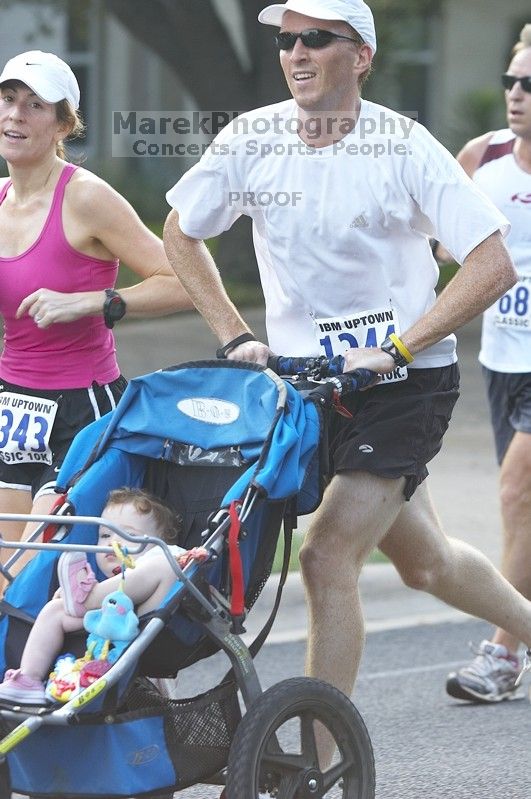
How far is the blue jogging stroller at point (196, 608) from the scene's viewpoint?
3.56m

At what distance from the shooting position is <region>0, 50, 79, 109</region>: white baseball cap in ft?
15.0

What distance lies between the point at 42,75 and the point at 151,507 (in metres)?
1.43

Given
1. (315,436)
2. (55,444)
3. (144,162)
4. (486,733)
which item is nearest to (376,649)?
(486,733)

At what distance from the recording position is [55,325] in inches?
182

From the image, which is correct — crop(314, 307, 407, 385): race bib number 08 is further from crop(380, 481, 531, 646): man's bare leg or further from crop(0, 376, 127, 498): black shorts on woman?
crop(0, 376, 127, 498): black shorts on woman

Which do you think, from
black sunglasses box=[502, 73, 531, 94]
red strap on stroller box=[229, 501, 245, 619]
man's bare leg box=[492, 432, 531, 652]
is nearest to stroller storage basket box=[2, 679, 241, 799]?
red strap on stroller box=[229, 501, 245, 619]

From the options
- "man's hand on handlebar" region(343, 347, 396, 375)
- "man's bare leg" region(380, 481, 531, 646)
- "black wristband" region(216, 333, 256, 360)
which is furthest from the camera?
"man's bare leg" region(380, 481, 531, 646)

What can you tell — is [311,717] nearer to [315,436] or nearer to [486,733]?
[315,436]

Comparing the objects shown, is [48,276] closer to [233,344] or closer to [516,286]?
[233,344]

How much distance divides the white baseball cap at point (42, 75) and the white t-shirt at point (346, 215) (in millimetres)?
466

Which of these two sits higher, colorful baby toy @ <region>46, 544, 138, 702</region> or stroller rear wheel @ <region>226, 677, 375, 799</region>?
colorful baby toy @ <region>46, 544, 138, 702</region>

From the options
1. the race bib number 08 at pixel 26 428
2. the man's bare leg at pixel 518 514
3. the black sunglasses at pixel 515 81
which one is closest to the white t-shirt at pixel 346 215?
the race bib number 08 at pixel 26 428

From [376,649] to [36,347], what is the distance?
97.1 inches

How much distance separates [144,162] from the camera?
2738 centimetres
